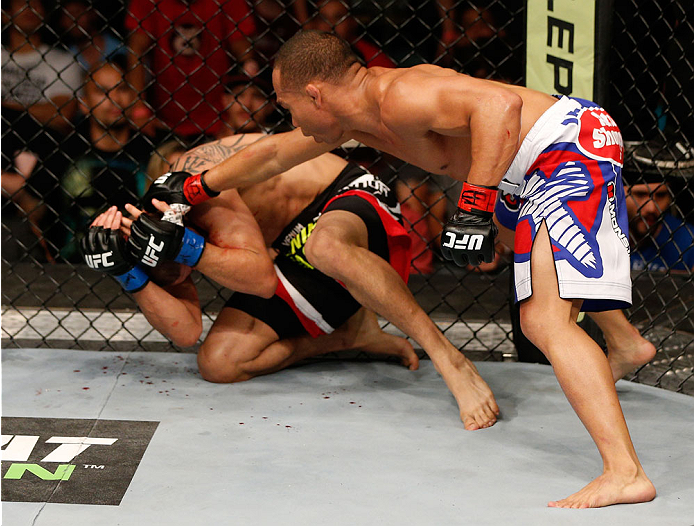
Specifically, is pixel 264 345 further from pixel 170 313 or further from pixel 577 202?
pixel 577 202

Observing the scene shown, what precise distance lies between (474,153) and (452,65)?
Answer: 212 cm

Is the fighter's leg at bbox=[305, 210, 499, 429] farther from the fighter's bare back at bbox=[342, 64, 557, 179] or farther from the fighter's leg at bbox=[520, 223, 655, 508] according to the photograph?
the fighter's leg at bbox=[520, 223, 655, 508]

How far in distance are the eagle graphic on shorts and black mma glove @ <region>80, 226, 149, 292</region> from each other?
95 cm

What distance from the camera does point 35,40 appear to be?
11.5 ft

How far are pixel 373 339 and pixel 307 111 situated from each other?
77 centimetres

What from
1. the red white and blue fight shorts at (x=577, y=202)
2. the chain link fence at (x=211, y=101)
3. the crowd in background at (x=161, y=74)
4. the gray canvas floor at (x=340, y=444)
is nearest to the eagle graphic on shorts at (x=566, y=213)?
the red white and blue fight shorts at (x=577, y=202)

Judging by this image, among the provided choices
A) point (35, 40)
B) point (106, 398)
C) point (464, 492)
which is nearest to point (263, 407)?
point (106, 398)

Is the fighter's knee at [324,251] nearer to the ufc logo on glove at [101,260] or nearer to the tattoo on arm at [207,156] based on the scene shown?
the tattoo on arm at [207,156]

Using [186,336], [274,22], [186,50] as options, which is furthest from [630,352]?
[186,50]

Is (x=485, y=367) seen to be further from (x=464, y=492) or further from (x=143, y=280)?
(x=143, y=280)

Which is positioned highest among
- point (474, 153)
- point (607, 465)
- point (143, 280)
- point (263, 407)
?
point (474, 153)

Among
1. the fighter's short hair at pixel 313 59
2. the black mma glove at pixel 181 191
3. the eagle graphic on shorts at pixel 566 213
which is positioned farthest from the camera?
the black mma glove at pixel 181 191

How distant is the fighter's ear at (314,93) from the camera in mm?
1552

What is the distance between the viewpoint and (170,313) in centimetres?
193
